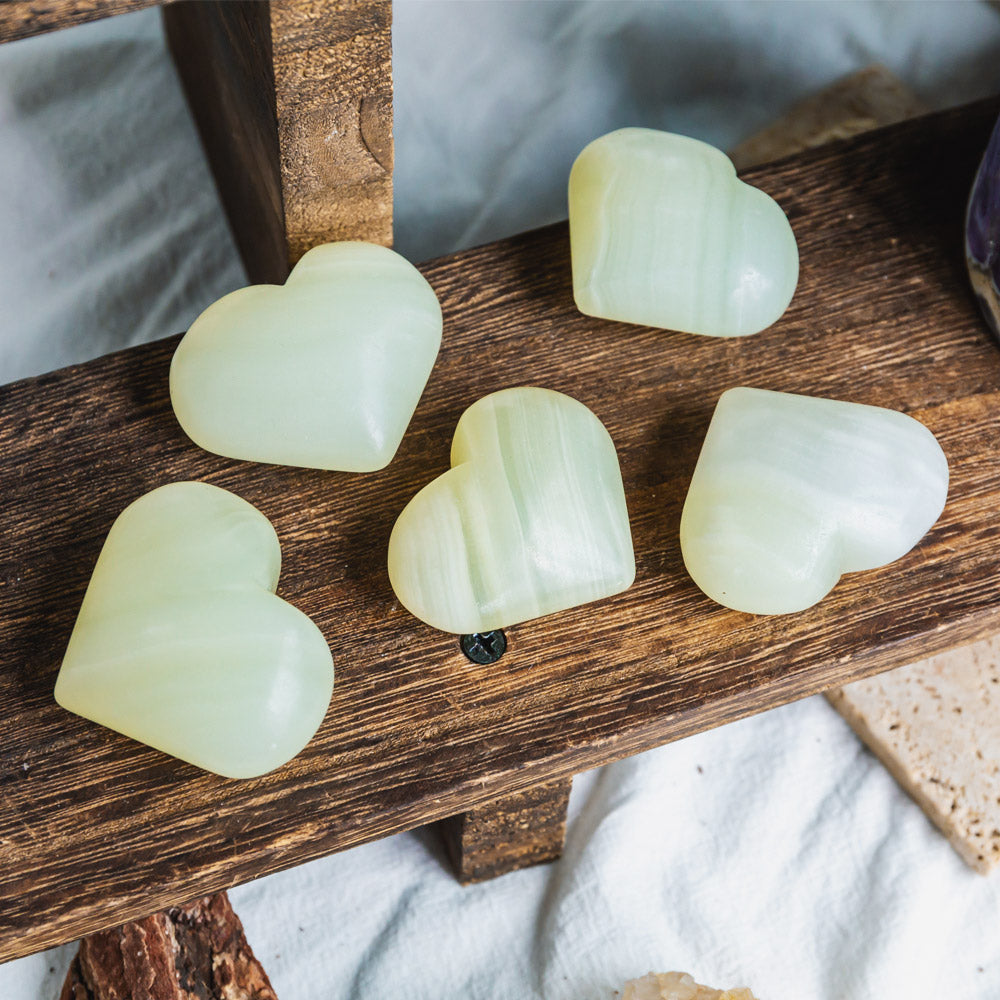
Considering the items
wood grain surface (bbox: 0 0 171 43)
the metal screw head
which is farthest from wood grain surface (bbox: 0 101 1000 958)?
wood grain surface (bbox: 0 0 171 43)

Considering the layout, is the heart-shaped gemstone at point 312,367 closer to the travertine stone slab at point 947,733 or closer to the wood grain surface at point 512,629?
the wood grain surface at point 512,629

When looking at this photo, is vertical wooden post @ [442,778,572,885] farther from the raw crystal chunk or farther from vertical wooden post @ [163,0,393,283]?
vertical wooden post @ [163,0,393,283]

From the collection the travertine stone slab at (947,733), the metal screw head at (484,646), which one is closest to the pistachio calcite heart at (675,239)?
the metal screw head at (484,646)

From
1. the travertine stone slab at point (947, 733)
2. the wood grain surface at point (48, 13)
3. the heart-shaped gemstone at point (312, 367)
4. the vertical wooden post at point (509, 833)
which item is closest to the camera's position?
the wood grain surface at point (48, 13)

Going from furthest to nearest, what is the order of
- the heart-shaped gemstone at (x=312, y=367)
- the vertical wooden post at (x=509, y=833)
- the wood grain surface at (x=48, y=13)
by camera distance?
the vertical wooden post at (x=509, y=833) → the heart-shaped gemstone at (x=312, y=367) → the wood grain surface at (x=48, y=13)

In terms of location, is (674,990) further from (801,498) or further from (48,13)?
(48,13)
